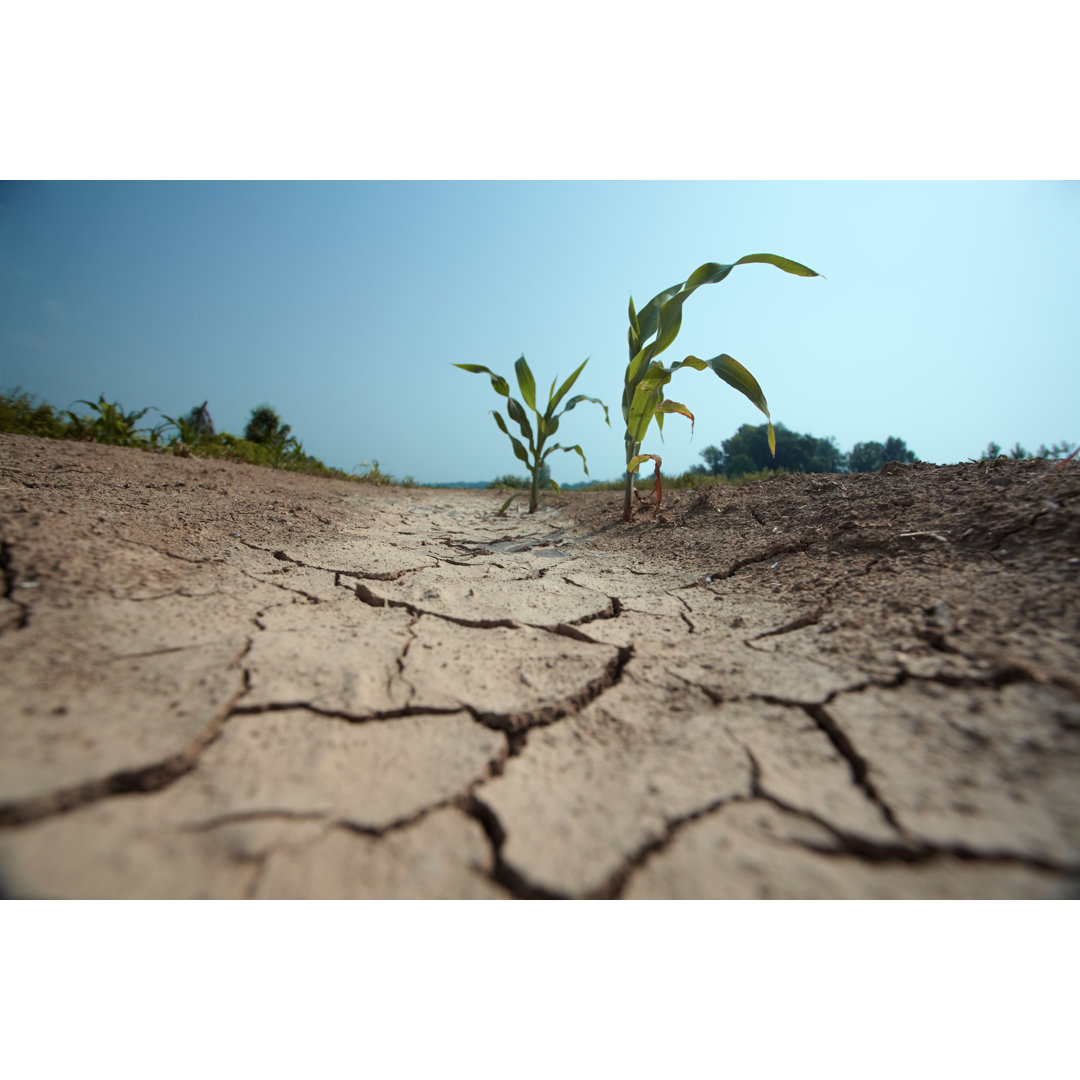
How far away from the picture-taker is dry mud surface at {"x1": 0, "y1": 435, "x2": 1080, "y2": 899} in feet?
1.98

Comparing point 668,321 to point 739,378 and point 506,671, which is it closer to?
point 739,378

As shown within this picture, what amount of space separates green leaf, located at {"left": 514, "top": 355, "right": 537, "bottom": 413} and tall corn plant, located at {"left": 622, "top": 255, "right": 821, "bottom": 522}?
2.57ft

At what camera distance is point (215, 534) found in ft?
6.23

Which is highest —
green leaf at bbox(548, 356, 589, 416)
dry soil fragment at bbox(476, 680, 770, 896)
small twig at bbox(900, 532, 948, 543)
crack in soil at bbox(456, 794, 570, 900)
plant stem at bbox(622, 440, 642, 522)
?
green leaf at bbox(548, 356, 589, 416)

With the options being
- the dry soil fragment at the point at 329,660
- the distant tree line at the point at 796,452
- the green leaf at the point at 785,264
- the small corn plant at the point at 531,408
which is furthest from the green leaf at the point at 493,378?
the distant tree line at the point at 796,452

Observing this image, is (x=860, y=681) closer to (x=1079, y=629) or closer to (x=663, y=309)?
(x=1079, y=629)

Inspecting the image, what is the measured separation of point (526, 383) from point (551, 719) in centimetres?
276

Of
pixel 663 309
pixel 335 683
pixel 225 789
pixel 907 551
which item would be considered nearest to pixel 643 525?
pixel 663 309

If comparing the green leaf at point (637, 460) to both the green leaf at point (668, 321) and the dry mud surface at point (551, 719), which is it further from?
the dry mud surface at point (551, 719)

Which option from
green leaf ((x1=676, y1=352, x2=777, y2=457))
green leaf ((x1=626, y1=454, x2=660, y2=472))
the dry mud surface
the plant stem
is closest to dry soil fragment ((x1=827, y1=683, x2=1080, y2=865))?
the dry mud surface

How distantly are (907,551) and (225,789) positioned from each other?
1.82 metres

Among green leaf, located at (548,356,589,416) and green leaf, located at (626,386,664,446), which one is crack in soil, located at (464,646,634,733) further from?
green leaf, located at (548,356,589,416)

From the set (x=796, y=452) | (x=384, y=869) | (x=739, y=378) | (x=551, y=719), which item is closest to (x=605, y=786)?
(x=551, y=719)

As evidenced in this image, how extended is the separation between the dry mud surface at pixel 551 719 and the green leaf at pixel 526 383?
199 centimetres
